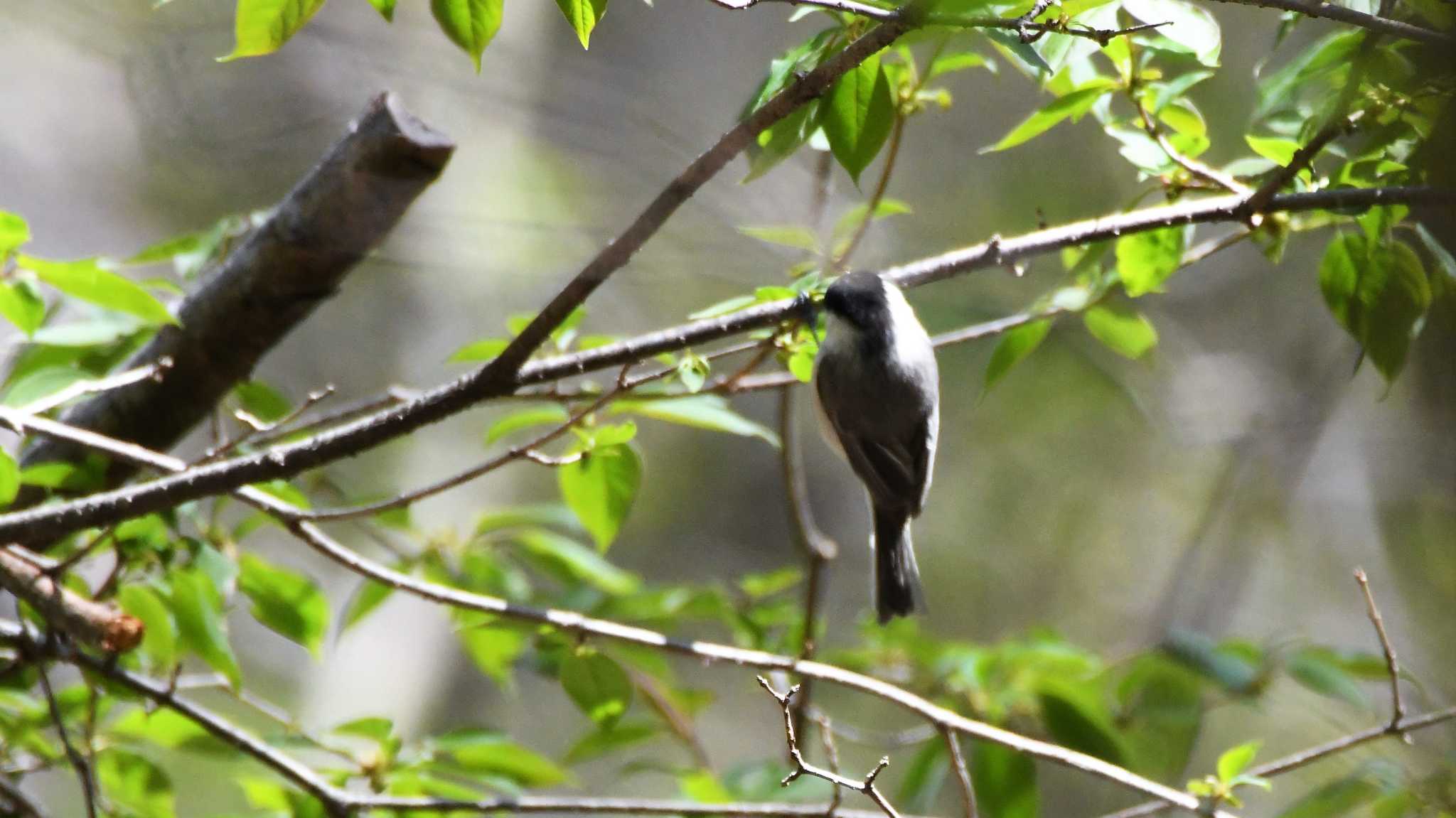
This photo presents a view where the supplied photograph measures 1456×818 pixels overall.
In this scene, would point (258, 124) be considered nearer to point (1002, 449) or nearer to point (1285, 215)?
point (1285, 215)

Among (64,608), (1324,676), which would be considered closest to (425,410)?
(64,608)

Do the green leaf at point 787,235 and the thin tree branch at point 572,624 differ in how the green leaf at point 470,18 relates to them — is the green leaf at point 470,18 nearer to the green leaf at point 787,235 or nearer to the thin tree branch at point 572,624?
the green leaf at point 787,235

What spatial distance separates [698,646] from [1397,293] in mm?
817

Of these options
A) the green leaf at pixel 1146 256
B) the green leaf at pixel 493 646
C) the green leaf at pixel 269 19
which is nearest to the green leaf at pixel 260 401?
the green leaf at pixel 493 646

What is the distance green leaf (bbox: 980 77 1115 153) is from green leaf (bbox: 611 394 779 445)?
15.5 inches

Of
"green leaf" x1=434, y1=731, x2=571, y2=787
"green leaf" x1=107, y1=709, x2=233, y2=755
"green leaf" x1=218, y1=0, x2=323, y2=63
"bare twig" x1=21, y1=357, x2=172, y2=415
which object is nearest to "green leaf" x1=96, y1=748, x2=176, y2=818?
"green leaf" x1=107, y1=709, x2=233, y2=755

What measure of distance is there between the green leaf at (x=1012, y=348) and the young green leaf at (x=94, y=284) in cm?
91

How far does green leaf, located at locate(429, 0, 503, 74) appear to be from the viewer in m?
0.96

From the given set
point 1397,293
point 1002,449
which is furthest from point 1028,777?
point 1002,449

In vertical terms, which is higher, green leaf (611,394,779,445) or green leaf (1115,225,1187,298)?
green leaf (1115,225,1187,298)

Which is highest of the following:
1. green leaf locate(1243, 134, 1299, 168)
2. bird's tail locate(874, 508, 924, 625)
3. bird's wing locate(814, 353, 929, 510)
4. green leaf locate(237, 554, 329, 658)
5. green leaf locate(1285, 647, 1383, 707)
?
green leaf locate(1243, 134, 1299, 168)

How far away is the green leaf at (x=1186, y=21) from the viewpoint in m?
1.00

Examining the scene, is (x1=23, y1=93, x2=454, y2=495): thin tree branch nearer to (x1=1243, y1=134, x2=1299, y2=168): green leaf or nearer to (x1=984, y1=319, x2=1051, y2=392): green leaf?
(x1=984, y1=319, x2=1051, y2=392): green leaf

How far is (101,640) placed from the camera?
1.23 m
